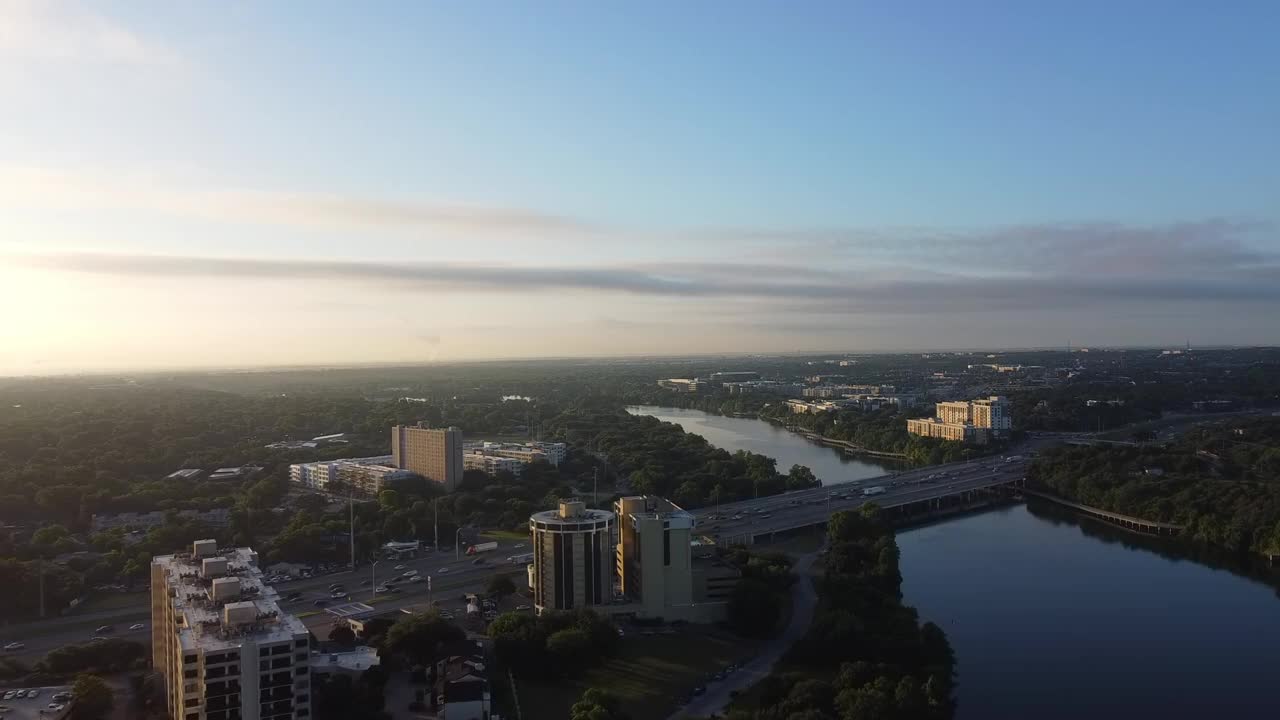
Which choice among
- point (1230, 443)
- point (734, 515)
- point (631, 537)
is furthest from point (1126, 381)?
point (631, 537)

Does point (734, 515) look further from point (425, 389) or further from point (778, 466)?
point (425, 389)

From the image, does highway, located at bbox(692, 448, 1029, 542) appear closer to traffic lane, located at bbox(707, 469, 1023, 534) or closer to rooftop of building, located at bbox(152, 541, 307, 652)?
traffic lane, located at bbox(707, 469, 1023, 534)

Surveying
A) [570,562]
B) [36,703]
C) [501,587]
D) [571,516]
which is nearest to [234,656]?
[36,703]

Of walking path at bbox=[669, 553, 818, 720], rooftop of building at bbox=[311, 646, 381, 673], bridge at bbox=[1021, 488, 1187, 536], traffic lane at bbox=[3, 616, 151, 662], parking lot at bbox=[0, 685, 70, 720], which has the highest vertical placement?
rooftop of building at bbox=[311, 646, 381, 673]

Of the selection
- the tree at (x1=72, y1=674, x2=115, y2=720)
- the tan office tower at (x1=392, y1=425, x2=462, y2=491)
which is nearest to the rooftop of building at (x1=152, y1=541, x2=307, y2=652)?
the tree at (x1=72, y1=674, x2=115, y2=720)

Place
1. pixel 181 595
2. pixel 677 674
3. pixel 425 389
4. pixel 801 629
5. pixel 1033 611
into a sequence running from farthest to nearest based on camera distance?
pixel 425 389 < pixel 1033 611 < pixel 801 629 < pixel 677 674 < pixel 181 595
